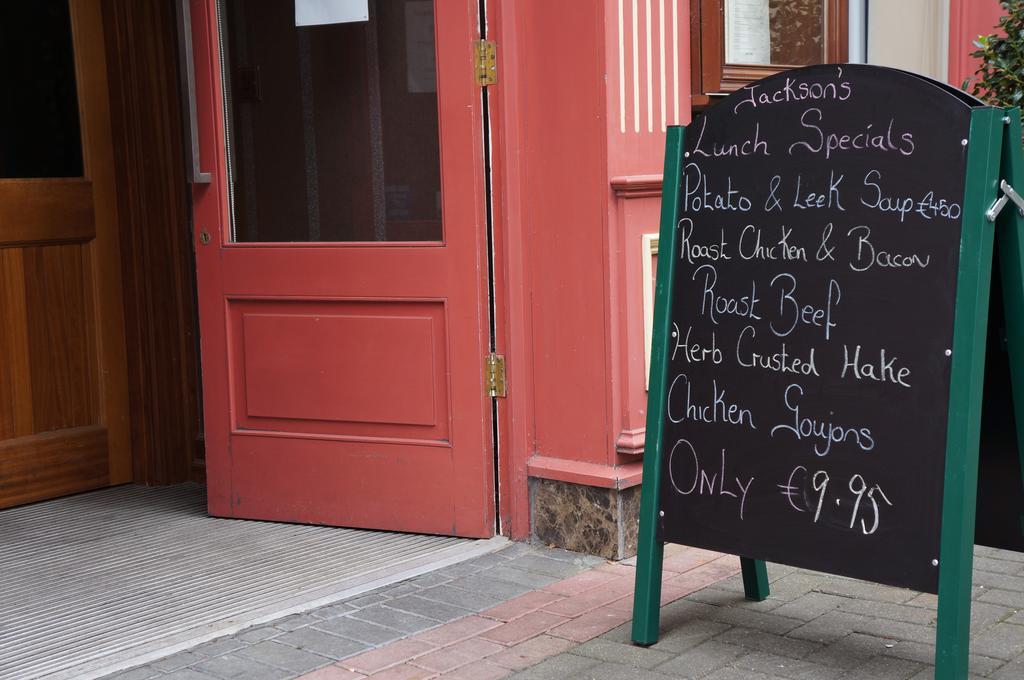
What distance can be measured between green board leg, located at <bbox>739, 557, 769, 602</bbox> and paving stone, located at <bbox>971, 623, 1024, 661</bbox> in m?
0.63

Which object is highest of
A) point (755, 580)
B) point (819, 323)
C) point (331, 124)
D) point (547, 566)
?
point (331, 124)

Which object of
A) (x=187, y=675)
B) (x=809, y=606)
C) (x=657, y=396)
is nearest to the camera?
(x=187, y=675)

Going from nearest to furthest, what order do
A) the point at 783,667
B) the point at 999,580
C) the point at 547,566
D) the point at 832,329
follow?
the point at 832,329 < the point at 783,667 < the point at 999,580 < the point at 547,566

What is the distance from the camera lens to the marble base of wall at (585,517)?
431 cm

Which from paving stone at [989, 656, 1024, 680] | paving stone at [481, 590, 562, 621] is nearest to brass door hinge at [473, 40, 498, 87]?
paving stone at [481, 590, 562, 621]

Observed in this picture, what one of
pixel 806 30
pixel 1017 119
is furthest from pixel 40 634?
pixel 806 30

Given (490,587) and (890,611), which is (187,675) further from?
(890,611)

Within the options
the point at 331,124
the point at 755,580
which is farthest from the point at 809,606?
the point at 331,124

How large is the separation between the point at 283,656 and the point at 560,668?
0.79m

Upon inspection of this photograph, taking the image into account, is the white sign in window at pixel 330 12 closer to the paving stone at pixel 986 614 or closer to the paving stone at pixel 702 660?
the paving stone at pixel 702 660

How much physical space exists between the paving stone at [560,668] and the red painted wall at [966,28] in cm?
342

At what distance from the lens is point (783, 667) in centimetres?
327

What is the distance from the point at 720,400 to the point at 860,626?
80 cm

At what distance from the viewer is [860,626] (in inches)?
140
